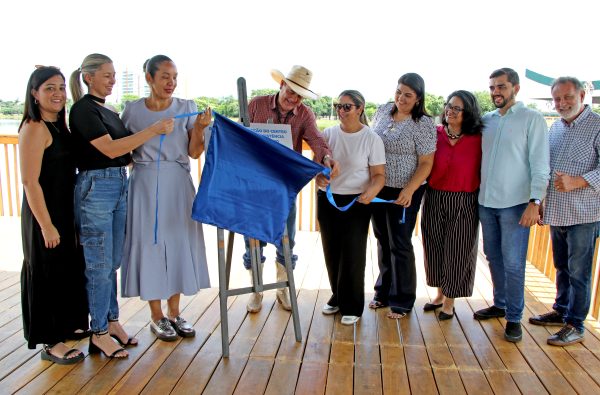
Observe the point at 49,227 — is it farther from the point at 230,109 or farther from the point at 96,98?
the point at 230,109

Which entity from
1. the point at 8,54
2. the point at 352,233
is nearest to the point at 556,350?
the point at 352,233

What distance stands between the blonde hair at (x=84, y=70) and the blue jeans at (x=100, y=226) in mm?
409

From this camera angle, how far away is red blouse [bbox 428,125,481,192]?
2.78 m

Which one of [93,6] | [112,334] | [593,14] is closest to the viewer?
[112,334]

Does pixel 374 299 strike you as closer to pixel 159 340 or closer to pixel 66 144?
pixel 159 340

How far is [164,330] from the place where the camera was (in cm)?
265

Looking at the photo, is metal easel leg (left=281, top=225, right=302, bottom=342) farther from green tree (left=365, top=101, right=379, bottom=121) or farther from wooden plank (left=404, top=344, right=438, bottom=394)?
green tree (left=365, top=101, right=379, bottom=121)

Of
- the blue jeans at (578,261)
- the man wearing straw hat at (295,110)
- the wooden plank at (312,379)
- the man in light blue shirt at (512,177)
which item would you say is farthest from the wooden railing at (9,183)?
the blue jeans at (578,261)

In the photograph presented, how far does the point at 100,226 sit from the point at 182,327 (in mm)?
823

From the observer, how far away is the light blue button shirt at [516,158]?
2523 millimetres

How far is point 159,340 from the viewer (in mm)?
2639

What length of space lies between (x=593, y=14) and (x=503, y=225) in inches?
823

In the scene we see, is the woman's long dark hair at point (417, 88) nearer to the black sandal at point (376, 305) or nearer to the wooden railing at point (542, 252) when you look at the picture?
the black sandal at point (376, 305)

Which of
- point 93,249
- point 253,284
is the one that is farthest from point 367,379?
point 93,249
